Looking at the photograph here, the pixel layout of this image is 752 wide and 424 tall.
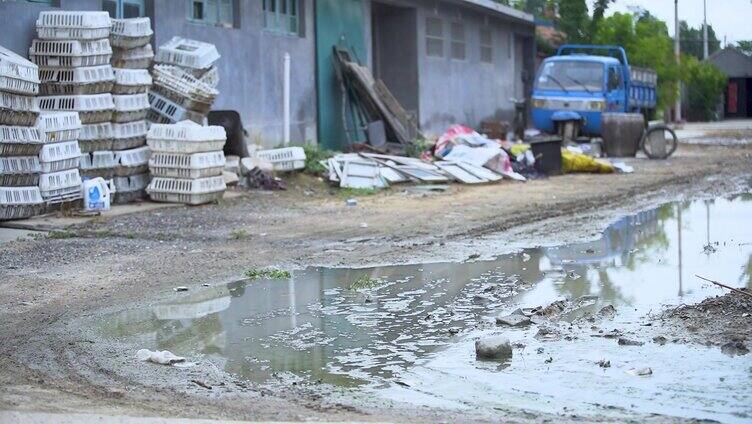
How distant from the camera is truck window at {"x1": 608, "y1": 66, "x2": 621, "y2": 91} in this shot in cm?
2700

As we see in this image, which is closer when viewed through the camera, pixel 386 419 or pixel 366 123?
pixel 386 419

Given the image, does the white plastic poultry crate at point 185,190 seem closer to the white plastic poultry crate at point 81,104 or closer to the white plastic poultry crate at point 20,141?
the white plastic poultry crate at point 81,104

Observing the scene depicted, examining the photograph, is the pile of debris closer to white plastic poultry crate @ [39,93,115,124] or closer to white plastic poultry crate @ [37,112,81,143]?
white plastic poultry crate @ [39,93,115,124]

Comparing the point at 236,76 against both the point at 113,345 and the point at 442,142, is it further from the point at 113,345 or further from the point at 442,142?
the point at 113,345

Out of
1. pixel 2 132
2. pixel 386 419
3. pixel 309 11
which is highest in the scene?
pixel 309 11

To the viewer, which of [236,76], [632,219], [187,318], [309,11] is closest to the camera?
[187,318]

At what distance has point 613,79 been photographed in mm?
27172

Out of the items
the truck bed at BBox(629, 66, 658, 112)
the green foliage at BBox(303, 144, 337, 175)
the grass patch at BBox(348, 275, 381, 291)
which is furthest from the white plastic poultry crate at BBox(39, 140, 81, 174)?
the truck bed at BBox(629, 66, 658, 112)

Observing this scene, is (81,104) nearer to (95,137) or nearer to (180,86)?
(95,137)

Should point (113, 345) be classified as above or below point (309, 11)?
below

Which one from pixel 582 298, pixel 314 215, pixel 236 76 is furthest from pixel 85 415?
pixel 236 76

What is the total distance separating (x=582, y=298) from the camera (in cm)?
823

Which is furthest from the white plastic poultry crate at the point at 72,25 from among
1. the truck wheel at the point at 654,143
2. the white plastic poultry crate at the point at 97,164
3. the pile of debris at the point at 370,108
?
the truck wheel at the point at 654,143

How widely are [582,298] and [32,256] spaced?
16.8 ft
